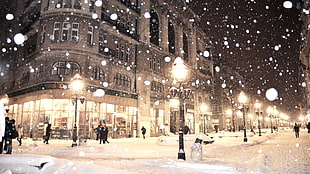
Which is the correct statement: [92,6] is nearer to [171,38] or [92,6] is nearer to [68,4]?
[68,4]

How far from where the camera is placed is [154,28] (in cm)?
3475

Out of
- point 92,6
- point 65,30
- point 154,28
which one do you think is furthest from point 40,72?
point 154,28

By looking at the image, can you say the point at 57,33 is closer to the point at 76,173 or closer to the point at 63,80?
the point at 63,80

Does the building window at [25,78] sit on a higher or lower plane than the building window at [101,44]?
lower

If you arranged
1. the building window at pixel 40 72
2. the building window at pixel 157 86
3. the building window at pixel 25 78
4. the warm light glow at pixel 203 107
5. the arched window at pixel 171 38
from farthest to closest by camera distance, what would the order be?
the warm light glow at pixel 203 107 → the arched window at pixel 171 38 → the building window at pixel 157 86 → the building window at pixel 25 78 → the building window at pixel 40 72

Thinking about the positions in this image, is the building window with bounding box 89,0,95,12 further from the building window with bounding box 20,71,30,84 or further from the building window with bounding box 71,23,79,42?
the building window with bounding box 20,71,30,84

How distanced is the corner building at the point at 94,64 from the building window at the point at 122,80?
98 mm

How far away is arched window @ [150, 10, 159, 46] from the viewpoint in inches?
1348

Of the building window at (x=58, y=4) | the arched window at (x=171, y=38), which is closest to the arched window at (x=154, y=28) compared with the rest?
the arched window at (x=171, y=38)

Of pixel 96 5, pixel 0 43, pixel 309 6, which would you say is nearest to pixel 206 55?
pixel 309 6

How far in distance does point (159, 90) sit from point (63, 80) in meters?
15.2

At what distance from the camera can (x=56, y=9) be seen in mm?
22656

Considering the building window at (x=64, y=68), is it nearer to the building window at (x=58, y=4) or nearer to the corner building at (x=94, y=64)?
the corner building at (x=94, y=64)

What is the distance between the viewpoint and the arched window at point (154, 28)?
3424cm
